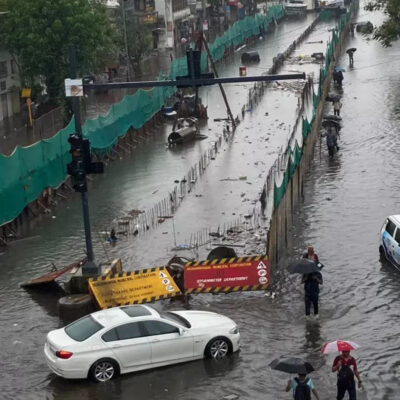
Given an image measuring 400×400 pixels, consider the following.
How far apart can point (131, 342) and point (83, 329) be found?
1.01 m

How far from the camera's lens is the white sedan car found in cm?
1855

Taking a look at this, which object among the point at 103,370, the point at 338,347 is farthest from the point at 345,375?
the point at 103,370

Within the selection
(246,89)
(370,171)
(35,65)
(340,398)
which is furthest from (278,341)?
(246,89)

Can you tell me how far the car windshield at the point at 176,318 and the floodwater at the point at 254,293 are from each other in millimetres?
832

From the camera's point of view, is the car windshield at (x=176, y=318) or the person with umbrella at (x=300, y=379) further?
the car windshield at (x=176, y=318)

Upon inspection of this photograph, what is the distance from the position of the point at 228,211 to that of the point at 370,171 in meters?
7.83

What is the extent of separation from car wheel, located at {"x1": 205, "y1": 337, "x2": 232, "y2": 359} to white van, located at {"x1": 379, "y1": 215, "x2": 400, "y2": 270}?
274 inches

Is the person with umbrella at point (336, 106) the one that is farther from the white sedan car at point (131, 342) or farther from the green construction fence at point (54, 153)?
the white sedan car at point (131, 342)

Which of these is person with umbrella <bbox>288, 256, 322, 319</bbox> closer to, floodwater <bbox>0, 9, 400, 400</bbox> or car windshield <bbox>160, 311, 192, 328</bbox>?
floodwater <bbox>0, 9, 400, 400</bbox>

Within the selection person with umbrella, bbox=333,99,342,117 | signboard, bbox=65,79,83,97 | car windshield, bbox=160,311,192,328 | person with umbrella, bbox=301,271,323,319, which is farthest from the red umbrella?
person with umbrella, bbox=333,99,342,117

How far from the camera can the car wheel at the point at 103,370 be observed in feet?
61.1

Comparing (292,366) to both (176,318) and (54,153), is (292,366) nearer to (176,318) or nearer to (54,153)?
(176,318)

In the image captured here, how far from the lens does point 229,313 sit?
899 inches

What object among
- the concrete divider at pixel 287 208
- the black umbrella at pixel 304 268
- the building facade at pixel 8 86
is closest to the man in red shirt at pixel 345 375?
the black umbrella at pixel 304 268
